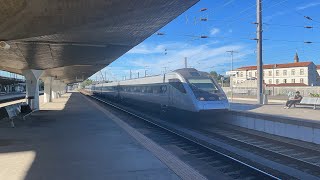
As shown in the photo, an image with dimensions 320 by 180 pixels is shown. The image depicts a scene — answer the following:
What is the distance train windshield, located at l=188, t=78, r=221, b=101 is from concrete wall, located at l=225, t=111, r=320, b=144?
1.34 metres

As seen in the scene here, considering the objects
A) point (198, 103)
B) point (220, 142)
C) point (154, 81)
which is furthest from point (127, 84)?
point (220, 142)

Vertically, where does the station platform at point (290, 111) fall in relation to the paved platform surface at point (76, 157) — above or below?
above

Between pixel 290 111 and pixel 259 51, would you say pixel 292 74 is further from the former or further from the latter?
pixel 290 111

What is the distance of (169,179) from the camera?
22.6 feet

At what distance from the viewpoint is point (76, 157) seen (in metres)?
8.97

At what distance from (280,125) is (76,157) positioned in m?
8.43

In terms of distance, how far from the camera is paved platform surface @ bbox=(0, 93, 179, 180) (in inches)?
285

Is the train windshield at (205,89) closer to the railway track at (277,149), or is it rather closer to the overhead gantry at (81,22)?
the railway track at (277,149)

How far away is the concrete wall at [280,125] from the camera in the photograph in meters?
12.3

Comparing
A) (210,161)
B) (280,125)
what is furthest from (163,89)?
(210,161)

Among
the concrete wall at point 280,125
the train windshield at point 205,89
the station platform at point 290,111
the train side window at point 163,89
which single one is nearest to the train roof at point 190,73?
the train windshield at point 205,89

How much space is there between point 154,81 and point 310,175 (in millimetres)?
15618

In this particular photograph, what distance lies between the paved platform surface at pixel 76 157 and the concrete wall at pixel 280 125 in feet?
19.3

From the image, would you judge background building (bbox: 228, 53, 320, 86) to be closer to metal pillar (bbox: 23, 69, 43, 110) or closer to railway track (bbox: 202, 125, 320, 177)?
metal pillar (bbox: 23, 69, 43, 110)
